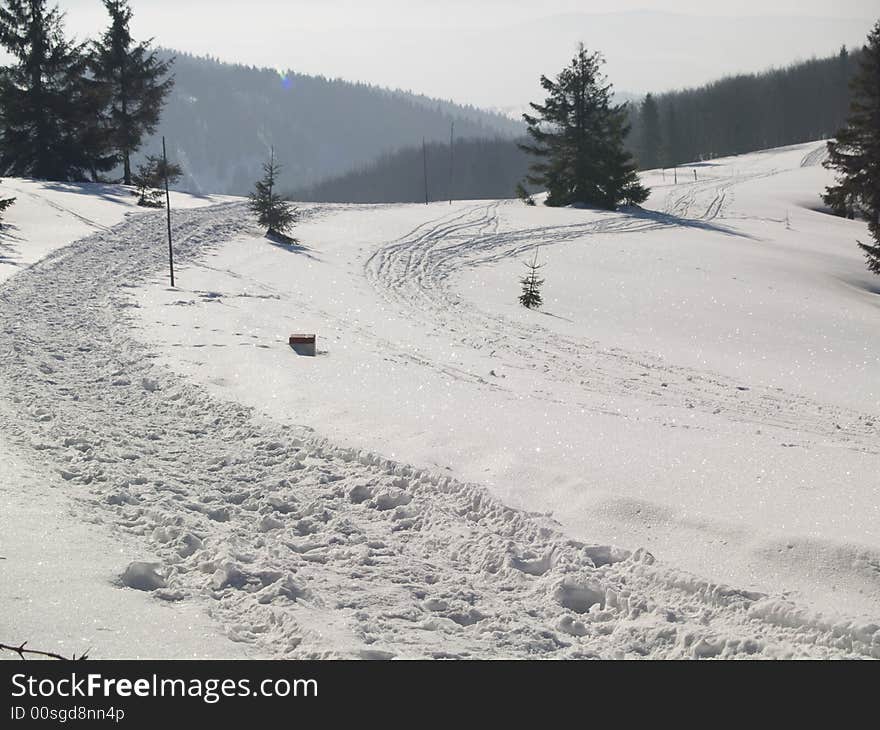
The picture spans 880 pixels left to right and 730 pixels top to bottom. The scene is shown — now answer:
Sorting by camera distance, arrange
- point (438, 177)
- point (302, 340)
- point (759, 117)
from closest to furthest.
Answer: point (302, 340) → point (759, 117) → point (438, 177)

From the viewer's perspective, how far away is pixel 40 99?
33.7 m

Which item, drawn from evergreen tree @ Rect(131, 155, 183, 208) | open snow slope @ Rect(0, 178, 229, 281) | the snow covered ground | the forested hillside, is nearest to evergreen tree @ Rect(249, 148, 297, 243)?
open snow slope @ Rect(0, 178, 229, 281)

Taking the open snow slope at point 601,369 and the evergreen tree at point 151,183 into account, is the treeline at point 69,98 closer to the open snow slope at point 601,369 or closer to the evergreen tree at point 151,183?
the evergreen tree at point 151,183

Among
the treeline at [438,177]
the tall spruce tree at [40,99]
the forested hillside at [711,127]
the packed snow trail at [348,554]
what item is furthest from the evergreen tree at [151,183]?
the treeline at [438,177]

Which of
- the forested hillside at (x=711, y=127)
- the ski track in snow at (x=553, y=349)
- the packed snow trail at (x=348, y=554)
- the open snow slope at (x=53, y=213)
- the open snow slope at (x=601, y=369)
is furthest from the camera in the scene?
Result: the forested hillside at (x=711, y=127)

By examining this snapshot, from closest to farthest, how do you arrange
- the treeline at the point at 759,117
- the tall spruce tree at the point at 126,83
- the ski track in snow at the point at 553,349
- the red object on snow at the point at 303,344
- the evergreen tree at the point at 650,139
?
the ski track in snow at the point at 553,349 → the red object on snow at the point at 303,344 → the tall spruce tree at the point at 126,83 → the evergreen tree at the point at 650,139 → the treeline at the point at 759,117

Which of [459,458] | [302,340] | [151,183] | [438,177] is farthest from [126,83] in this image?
[438,177]

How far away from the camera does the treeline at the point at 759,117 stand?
10450 centimetres

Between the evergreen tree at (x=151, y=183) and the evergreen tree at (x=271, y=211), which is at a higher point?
the evergreen tree at (x=151, y=183)

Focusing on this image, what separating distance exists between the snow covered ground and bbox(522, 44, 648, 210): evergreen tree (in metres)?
18.0

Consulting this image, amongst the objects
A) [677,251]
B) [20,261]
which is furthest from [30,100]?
[677,251]

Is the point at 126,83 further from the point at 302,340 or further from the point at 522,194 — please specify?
the point at 302,340

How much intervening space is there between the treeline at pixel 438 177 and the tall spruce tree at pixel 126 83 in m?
89.0

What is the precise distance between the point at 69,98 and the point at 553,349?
29.9 m
